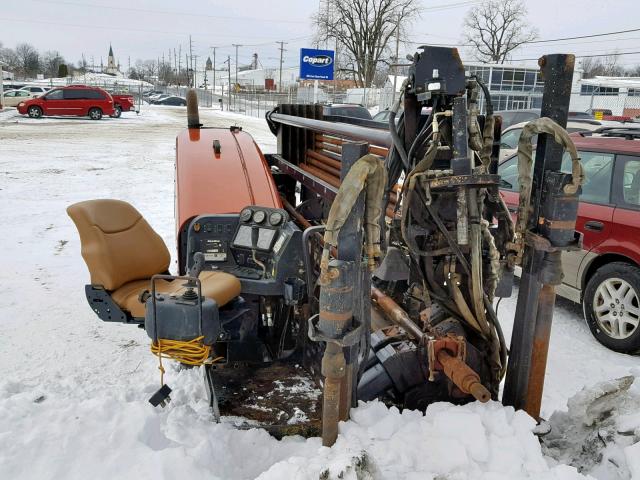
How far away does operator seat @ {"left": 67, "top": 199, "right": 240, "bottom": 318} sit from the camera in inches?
121

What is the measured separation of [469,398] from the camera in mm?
2596

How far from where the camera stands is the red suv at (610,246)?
4.47m

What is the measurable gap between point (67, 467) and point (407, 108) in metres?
2.06

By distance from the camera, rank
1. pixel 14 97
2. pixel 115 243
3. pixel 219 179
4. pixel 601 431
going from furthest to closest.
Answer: pixel 14 97 → pixel 219 179 → pixel 115 243 → pixel 601 431

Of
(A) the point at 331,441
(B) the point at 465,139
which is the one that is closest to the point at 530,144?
(B) the point at 465,139

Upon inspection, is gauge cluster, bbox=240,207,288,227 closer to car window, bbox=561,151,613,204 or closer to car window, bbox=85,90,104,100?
car window, bbox=561,151,613,204

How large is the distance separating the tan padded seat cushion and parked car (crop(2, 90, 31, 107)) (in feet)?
124

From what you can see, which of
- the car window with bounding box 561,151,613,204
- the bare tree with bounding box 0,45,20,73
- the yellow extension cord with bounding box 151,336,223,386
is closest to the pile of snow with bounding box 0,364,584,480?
the yellow extension cord with bounding box 151,336,223,386

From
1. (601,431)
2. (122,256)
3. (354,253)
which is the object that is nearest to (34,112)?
(122,256)

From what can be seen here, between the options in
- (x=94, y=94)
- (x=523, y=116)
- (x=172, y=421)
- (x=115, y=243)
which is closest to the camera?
(x=172, y=421)

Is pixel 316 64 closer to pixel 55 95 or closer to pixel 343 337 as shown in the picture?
pixel 55 95

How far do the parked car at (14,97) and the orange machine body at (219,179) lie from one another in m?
36.8

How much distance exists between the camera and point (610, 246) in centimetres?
463

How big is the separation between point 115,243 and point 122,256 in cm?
9
